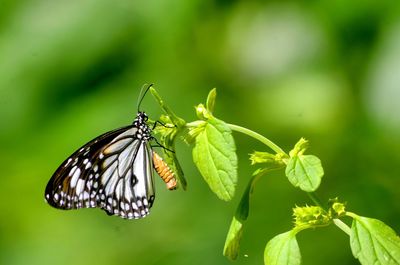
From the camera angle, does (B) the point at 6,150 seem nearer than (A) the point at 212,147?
No

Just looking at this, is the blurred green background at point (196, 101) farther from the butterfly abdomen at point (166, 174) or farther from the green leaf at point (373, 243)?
the green leaf at point (373, 243)

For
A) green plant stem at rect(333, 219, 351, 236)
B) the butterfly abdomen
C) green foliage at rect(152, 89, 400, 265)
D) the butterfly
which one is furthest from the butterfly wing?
green plant stem at rect(333, 219, 351, 236)

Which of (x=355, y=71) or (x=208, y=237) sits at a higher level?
(x=355, y=71)

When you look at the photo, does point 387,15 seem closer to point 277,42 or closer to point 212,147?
point 277,42

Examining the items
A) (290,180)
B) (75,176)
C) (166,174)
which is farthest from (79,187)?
(290,180)

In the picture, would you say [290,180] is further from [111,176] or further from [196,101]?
[196,101]

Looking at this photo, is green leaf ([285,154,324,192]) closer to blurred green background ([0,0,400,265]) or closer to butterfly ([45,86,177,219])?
butterfly ([45,86,177,219])

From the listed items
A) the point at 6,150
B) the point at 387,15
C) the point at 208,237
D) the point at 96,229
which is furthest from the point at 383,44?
the point at 6,150
